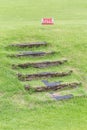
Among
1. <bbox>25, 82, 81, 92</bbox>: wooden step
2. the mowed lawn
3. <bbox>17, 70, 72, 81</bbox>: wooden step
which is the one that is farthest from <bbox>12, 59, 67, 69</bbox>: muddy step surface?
<bbox>25, 82, 81, 92</bbox>: wooden step

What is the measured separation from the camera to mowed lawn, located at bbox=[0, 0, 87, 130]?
847 centimetres

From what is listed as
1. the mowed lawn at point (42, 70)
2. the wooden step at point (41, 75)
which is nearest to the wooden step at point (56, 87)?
the mowed lawn at point (42, 70)

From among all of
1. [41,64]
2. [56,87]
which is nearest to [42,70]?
[41,64]

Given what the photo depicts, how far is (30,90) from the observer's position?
9406 millimetres

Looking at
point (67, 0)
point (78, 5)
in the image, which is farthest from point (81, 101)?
point (67, 0)

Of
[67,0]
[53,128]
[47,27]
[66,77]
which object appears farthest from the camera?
[67,0]

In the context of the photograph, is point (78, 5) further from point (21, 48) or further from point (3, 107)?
point (3, 107)

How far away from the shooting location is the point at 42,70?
33.1 feet

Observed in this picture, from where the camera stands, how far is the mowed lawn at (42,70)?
8469mm

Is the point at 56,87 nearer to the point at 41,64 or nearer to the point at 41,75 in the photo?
the point at 41,75

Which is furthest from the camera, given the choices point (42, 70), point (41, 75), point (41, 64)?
point (41, 64)

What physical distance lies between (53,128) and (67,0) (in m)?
13.7

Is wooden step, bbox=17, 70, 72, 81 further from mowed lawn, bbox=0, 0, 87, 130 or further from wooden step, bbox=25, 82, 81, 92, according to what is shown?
wooden step, bbox=25, 82, 81, 92

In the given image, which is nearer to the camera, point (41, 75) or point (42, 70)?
Result: point (41, 75)
